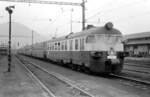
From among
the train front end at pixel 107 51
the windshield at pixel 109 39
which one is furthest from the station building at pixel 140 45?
the train front end at pixel 107 51

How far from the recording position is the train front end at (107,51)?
→ 51.1 feet

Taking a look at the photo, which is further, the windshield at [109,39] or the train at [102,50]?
the windshield at [109,39]

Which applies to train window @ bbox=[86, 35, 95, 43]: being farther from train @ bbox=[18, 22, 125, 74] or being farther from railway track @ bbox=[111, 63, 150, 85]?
railway track @ bbox=[111, 63, 150, 85]

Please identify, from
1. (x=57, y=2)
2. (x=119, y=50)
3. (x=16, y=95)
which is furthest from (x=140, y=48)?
(x=16, y=95)

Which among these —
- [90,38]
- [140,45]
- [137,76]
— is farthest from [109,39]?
[140,45]

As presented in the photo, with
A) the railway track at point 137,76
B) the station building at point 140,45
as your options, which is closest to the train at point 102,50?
the railway track at point 137,76

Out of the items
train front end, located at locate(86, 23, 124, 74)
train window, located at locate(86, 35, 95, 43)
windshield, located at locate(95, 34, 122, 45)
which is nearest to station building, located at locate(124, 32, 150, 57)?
windshield, located at locate(95, 34, 122, 45)

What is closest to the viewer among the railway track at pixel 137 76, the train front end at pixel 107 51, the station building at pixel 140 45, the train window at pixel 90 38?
the railway track at pixel 137 76

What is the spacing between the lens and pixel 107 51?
1582 cm

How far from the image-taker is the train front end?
1556 cm

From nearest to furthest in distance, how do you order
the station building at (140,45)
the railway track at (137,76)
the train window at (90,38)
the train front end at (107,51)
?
the railway track at (137,76) < the train front end at (107,51) < the train window at (90,38) < the station building at (140,45)

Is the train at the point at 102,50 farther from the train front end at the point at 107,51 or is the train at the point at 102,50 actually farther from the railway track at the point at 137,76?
the railway track at the point at 137,76

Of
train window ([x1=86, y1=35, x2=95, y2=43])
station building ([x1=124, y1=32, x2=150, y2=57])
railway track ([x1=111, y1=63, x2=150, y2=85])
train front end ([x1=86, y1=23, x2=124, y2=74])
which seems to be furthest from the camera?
station building ([x1=124, y1=32, x2=150, y2=57])

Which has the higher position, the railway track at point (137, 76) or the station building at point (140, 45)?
the station building at point (140, 45)
